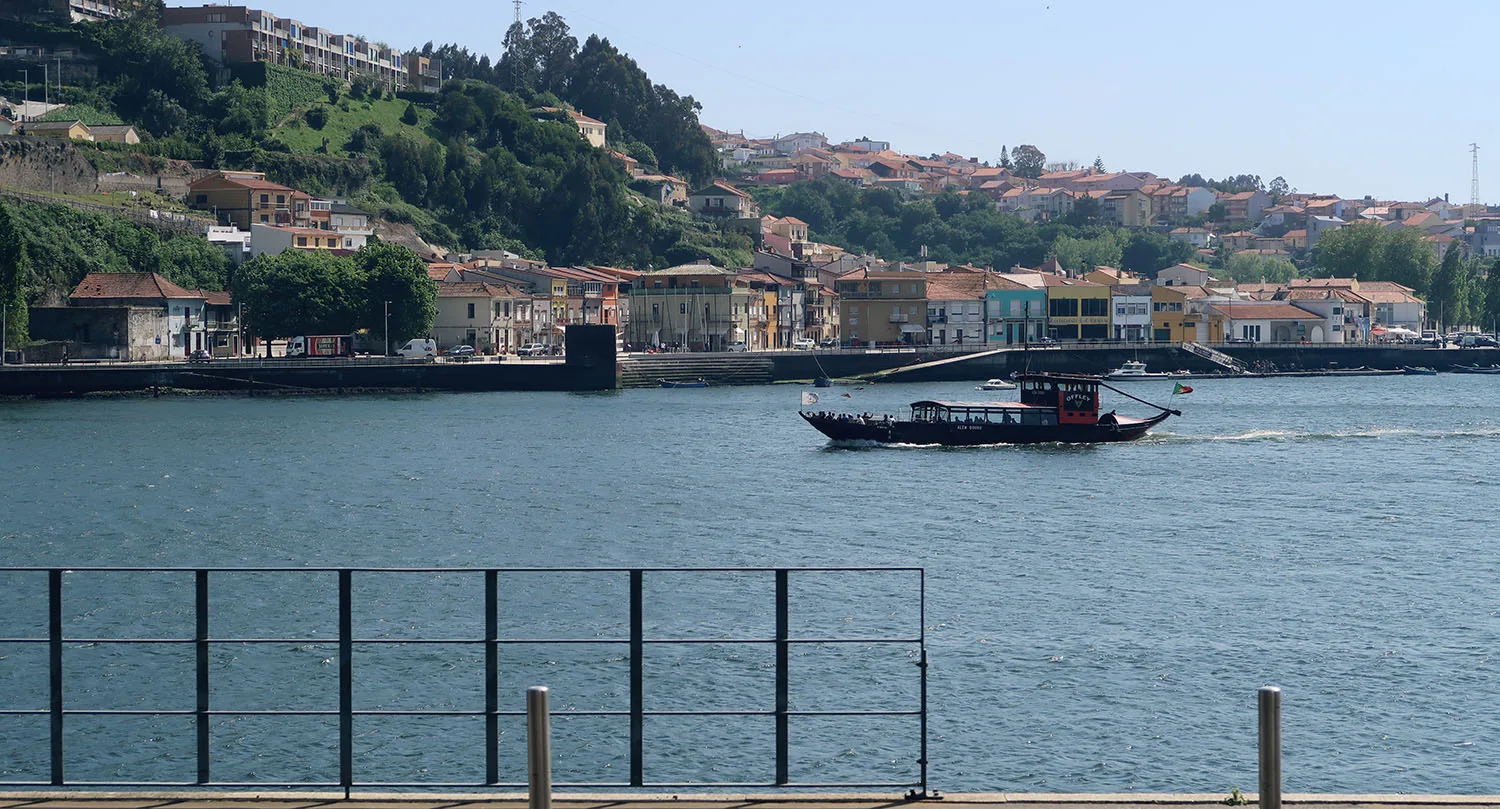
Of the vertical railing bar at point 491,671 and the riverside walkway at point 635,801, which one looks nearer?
the riverside walkway at point 635,801

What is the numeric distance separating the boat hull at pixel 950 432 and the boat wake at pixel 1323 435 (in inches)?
130

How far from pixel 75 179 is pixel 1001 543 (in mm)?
83642

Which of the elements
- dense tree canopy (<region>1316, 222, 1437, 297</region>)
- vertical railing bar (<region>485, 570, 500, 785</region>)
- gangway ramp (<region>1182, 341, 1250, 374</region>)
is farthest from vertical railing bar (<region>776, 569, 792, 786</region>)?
dense tree canopy (<region>1316, 222, 1437, 297</region>)

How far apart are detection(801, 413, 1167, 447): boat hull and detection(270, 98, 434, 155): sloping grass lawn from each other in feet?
232

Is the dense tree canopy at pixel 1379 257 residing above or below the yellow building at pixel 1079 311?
above

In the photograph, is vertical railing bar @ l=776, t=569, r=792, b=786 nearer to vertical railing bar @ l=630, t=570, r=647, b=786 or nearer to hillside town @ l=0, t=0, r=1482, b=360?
vertical railing bar @ l=630, t=570, r=647, b=786

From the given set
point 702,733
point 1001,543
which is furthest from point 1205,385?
point 702,733

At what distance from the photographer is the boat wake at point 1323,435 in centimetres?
6494

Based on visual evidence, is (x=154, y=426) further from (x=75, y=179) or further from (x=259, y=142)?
(x=259, y=142)

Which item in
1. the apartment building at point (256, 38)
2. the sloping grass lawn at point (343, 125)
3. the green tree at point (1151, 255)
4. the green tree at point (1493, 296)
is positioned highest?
the apartment building at point (256, 38)

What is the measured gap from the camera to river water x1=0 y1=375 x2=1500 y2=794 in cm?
2081

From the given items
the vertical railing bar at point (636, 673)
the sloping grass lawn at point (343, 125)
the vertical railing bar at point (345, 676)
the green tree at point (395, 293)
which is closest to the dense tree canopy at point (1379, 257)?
the sloping grass lawn at point (343, 125)

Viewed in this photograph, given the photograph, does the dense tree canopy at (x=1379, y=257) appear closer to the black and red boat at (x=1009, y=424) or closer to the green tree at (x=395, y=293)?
the green tree at (x=395, y=293)

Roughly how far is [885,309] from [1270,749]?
108117mm
